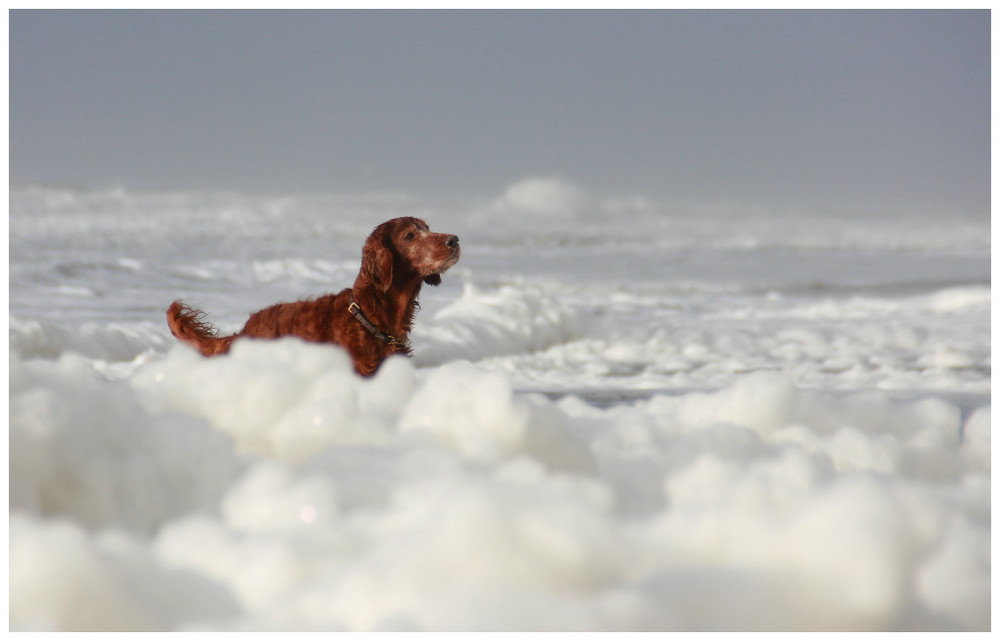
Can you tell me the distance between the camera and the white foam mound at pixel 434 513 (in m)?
1.19

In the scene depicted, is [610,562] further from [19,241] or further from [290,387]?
[19,241]

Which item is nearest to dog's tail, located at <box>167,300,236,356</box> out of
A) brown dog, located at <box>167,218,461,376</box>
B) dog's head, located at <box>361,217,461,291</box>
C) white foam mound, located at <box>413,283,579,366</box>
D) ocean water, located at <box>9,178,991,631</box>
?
brown dog, located at <box>167,218,461,376</box>

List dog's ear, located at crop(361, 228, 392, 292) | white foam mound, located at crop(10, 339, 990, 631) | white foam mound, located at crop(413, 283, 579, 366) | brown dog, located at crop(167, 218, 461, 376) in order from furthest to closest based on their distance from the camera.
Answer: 1. white foam mound, located at crop(413, 283, 579, 366)
2. dog's ear, located at crop(361, 228, 392, 292)
3. brown dog, located at crop(167, 218, 461, 376)
4. white foam mound, located at crop(10, 339, 990, 631)

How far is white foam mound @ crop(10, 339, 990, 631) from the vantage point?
1.19 meters

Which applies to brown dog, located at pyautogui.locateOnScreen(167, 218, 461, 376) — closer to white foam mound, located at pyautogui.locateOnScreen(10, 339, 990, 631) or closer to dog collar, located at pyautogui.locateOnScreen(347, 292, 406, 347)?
dog collar, located at pyautogui.locateOnScreen(347, 292, 406, 347)

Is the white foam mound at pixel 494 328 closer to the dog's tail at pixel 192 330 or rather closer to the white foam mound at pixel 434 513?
the dog's tail at pixel 192 330

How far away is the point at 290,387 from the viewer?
1773mm

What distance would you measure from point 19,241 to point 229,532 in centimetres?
1158

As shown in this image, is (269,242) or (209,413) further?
(269,242)

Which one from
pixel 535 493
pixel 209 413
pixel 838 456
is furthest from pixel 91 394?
pixel 838 456

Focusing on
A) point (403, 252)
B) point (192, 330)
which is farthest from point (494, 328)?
point (192, 330)

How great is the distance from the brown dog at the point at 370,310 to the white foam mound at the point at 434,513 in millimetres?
→ 1395

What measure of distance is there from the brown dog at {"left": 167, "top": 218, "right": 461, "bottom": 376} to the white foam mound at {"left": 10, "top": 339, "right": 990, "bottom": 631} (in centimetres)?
140

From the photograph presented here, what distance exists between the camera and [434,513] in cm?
131
